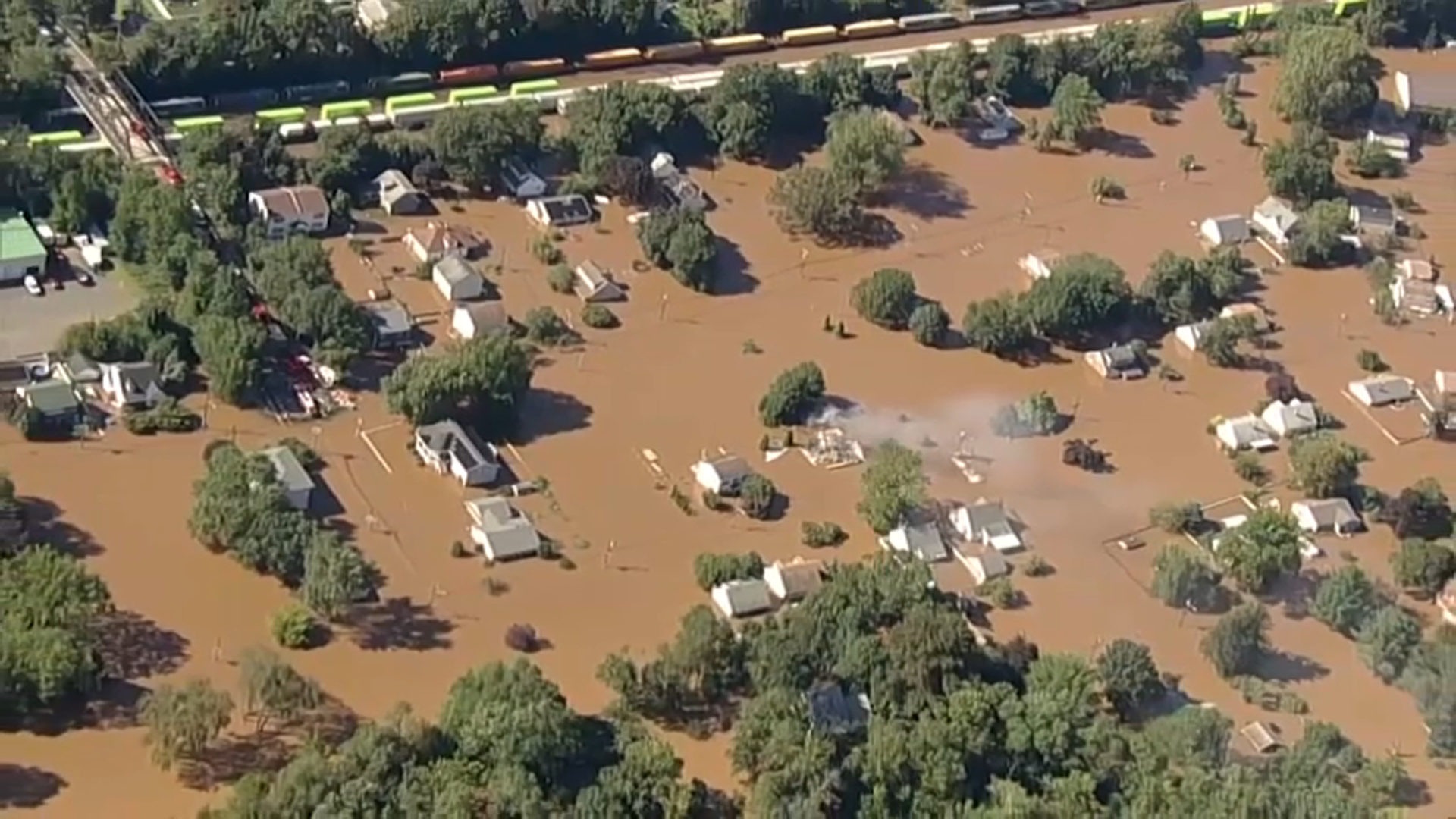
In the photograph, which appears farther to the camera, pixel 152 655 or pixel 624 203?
pixel 624 203

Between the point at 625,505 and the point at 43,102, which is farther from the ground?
the point at 43,102

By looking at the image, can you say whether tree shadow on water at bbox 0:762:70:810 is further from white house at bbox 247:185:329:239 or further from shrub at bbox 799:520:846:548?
white house at bbox 247:185:329:239

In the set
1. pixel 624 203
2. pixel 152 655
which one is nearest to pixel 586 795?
pixel 152 655

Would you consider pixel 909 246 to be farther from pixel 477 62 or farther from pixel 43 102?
pixel 43 102

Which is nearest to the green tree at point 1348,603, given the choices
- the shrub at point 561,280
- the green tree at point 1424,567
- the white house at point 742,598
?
the green tree at point 1424,567

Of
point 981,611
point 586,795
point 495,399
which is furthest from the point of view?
point 495,399

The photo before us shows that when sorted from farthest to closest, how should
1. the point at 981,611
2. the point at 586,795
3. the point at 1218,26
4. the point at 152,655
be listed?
the point at 1218,26
the point at 981,611
the point at 152,655
the point at 586,795

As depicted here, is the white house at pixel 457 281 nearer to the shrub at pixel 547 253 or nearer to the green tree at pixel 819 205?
the shrub at pixel 547 253
